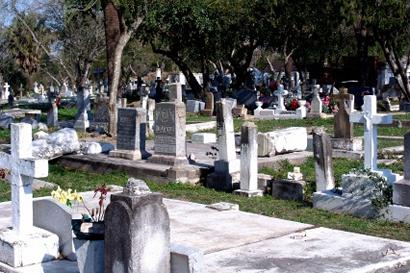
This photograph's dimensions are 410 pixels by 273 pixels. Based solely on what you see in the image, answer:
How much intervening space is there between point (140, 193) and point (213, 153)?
34.3 ft

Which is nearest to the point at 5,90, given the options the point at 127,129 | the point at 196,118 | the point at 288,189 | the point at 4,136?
the point at 196,118

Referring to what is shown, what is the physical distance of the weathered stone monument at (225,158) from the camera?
13438mm

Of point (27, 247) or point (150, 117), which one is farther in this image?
point (150, 117)

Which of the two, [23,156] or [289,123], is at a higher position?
[289,123]

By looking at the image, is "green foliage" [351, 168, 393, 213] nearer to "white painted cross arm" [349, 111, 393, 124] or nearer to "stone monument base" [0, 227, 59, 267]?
"white painted cross arm" [349, 111, 393, 124]

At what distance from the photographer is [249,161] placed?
1236 cm

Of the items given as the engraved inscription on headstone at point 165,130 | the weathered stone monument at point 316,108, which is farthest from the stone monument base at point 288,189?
the weathered stone monument at point 316,108

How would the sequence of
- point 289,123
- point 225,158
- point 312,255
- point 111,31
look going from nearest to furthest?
point 312,255 → point 225,158 → point 111,31 → point 289,123

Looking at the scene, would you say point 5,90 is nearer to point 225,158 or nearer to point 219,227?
point 225,158

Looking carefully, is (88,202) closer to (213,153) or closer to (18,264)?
(18,264)

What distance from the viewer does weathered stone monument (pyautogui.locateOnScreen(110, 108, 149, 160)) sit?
51.0ft

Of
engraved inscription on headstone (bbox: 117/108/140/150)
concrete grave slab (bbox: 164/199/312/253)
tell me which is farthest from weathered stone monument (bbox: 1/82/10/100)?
concrete grave slab (bbox: 164/199/312/253)

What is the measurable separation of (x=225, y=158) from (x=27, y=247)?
6721mm

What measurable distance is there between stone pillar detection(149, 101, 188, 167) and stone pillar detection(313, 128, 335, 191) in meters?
3.43
